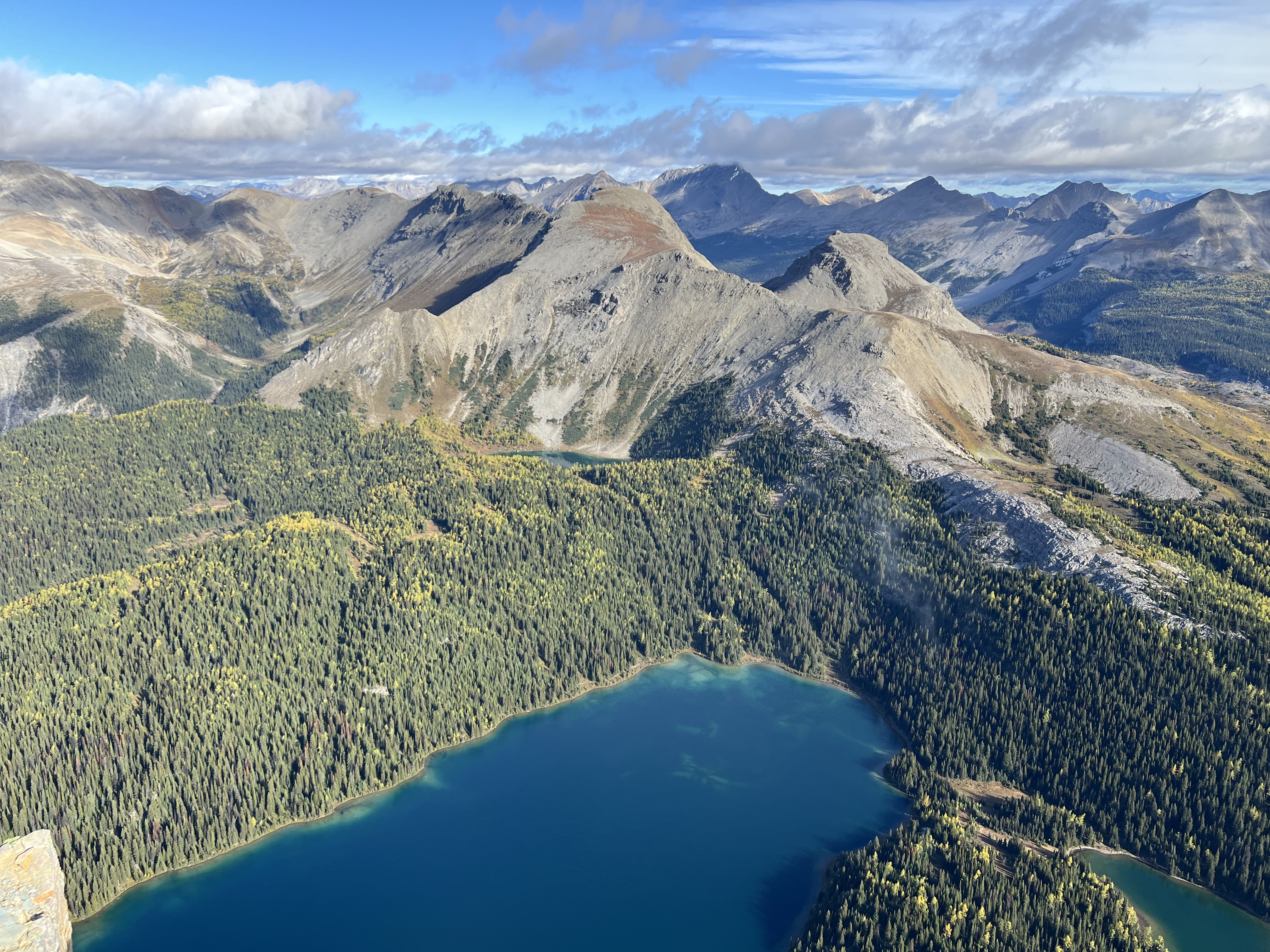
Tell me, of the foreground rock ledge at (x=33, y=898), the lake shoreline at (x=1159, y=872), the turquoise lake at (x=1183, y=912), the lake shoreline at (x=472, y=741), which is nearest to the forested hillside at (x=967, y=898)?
the lake shoreline at (x=1159, y=872)

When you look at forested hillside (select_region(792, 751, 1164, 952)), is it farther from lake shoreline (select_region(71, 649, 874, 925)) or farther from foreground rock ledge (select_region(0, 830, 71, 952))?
foreground rock ledge (select_region(0, 830, 71, 952))

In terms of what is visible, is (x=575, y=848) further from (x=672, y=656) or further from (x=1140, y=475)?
(x=1140, y=475)

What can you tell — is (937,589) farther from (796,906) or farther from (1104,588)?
(796,906)

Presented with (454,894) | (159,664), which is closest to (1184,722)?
(454,894)

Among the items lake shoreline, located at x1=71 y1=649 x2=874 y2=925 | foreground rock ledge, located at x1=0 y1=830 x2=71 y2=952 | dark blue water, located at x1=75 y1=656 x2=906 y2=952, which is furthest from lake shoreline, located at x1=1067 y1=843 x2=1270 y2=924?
foreground rock ledge, located at x1=0 y1=830 x2=71 y2=952

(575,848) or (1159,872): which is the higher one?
(1159,872)

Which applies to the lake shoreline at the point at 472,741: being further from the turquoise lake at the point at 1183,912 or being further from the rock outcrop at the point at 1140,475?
the rock outcrop at the point at 1140,475

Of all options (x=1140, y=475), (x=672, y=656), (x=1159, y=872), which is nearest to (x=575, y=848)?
(x=672, y=656)

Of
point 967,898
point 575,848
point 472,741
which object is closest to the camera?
point 967,898
